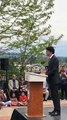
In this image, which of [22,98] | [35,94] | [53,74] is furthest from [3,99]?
[53,74]

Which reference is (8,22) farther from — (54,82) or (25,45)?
(54,82)

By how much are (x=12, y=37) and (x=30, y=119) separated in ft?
38.2

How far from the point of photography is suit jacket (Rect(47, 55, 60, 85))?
32.2ft

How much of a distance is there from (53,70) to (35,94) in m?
0.65

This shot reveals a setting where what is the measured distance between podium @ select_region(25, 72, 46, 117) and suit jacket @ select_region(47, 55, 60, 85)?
0.24 metres

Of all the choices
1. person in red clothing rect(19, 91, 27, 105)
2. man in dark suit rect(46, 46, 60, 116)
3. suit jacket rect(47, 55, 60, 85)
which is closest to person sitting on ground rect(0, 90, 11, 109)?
person in red clothing rect(19, 91, 27, 105)

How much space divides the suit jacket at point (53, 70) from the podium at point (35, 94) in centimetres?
24

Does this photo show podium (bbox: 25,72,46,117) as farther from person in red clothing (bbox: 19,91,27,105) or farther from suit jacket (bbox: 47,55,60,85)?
person in red clothing (bbox: 19,91,27,105)

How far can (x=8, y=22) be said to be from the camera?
68.3ft

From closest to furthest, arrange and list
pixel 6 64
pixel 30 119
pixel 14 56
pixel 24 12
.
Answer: pixel 30 119, pixel 6 64, pixel 24 12, pixel 14 56

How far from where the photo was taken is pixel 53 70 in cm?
987

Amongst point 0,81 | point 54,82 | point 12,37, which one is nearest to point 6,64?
point 0,81

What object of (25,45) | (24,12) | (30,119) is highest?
(24,12)

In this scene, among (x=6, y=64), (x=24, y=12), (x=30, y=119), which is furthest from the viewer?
(x=24, y=12)
